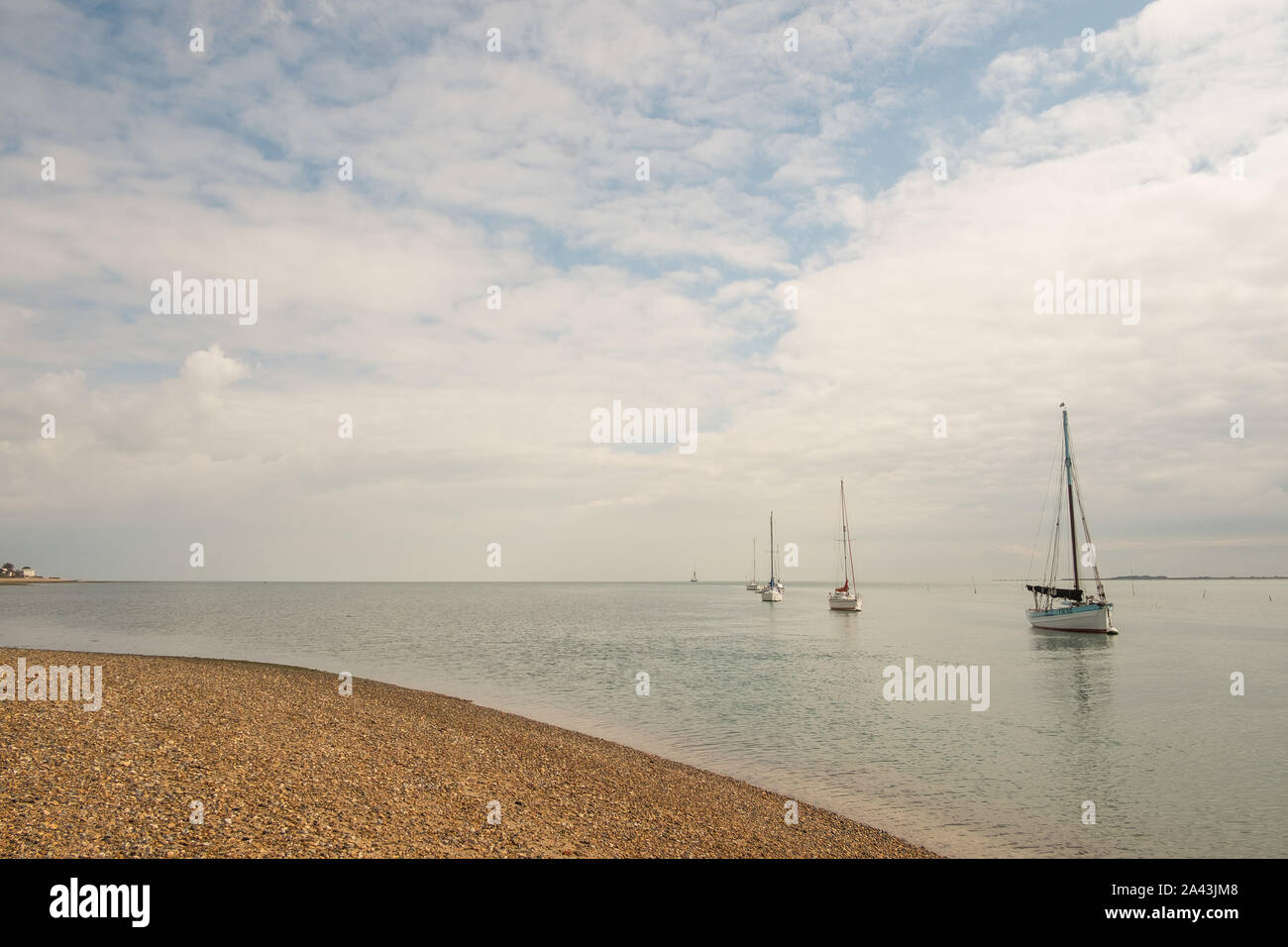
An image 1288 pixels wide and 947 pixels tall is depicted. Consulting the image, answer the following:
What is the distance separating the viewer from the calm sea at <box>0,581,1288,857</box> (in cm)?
1819

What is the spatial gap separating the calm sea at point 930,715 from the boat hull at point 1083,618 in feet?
5.08

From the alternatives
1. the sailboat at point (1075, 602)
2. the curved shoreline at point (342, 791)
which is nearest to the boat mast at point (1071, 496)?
the sailboat at point (1075, 602)

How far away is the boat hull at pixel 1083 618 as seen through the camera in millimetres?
75812

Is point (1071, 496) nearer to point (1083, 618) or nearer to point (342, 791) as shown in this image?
point (1083, 618)

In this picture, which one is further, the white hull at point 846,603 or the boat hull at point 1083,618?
the white hull at point 846,603

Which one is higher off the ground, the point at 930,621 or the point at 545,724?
the point at 545,724

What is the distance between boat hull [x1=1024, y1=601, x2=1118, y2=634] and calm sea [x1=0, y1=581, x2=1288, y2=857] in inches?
61.0

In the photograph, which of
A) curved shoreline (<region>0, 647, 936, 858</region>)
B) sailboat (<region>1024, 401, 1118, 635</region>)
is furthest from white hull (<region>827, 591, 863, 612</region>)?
curved shoreline (<region>0, 647, 936, 858</region>)

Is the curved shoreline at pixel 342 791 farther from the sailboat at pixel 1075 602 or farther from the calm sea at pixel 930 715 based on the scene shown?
the sailboat at pixel 1075 602

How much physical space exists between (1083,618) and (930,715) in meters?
56.8

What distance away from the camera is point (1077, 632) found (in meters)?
77.6
